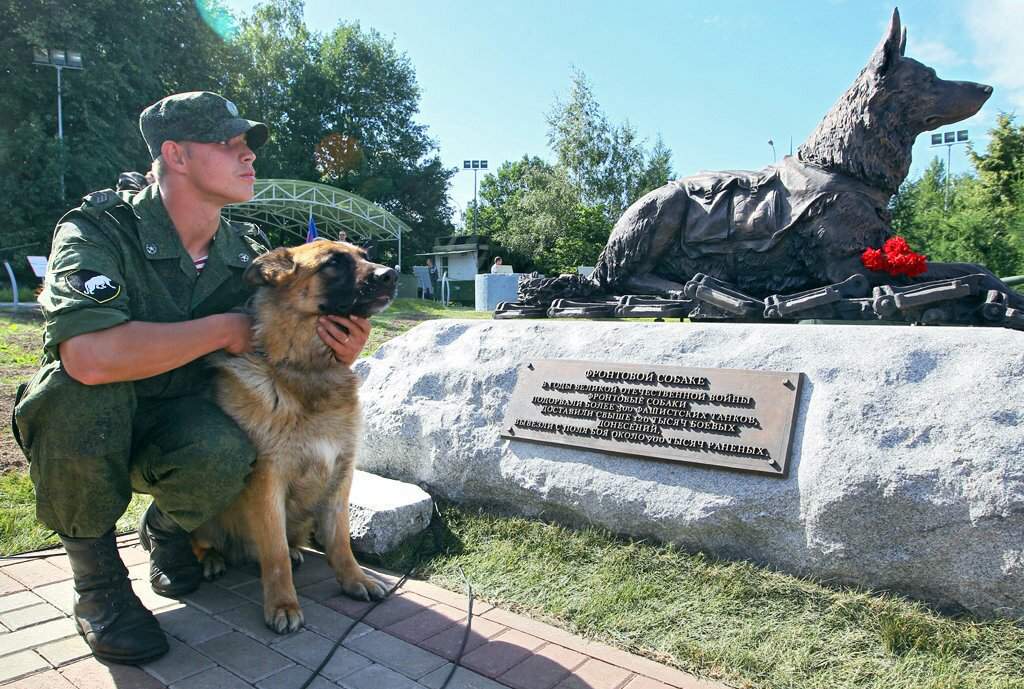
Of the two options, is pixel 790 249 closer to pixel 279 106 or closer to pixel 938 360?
pixel 938 360

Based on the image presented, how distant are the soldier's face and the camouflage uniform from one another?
0.05m

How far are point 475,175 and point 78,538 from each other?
41.1m

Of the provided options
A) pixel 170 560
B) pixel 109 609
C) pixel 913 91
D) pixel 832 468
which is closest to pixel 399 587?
pixel 170 560

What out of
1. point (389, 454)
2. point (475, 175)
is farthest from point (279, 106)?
point (389, 454)

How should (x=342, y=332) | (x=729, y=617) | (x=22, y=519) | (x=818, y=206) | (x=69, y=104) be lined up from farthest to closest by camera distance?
(x=69, y=104)
(x=818, y=206)
(x=22, y=519)
(x=342, y=332)
(x=729, y=617)

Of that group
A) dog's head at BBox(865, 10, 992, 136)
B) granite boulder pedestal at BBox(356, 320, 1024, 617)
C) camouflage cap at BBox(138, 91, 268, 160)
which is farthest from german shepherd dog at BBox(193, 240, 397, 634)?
dog's head at BBox(865, 10, 992, 136)

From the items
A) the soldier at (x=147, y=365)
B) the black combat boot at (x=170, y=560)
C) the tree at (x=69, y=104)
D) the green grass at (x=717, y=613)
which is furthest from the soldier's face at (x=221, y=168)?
the tree at (x=69, y=104)

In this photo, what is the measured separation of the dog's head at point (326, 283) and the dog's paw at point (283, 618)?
1.19m

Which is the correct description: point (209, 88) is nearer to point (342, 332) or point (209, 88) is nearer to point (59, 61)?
point (59, 61)

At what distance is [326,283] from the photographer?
273 cm

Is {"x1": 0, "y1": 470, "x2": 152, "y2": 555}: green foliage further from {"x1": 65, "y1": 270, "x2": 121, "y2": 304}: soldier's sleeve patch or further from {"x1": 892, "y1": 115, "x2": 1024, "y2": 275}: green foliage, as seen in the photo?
{"x1": 892, "y1": 115, "x2": 1024, "y2": 275}: green foliage

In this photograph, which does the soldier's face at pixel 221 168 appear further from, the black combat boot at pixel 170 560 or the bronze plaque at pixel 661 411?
the bronze plaque at pixel 661 411

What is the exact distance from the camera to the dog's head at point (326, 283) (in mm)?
2711

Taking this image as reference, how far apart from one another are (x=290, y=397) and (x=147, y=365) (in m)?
0.59
